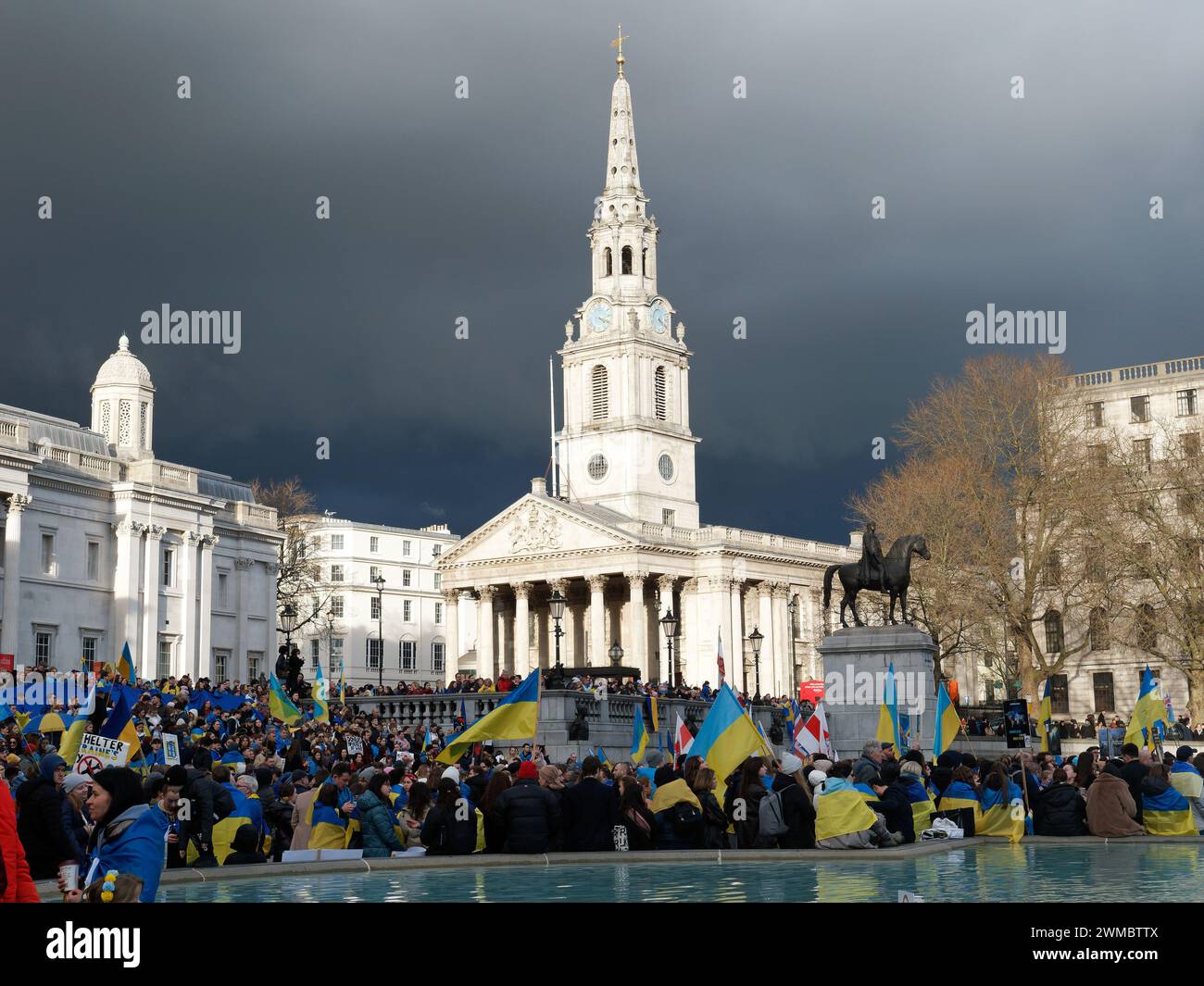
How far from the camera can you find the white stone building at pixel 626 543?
9600cm

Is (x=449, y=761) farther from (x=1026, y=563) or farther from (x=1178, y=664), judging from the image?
(x=1178, y=664)

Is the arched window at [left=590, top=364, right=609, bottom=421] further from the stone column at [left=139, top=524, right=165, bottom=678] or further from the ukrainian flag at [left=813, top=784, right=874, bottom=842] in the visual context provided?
the ukrainian flag at [left=813, top=784, right=874, bottom=842]

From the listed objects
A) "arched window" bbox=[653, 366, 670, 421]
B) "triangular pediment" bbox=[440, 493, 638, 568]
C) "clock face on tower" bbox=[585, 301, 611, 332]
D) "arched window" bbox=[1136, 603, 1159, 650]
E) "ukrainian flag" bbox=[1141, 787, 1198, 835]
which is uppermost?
"clock face on tower" bbox=[585, 301, 611, 332]

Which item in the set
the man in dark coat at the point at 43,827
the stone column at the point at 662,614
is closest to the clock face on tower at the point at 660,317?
the stone column at the point at 662,614

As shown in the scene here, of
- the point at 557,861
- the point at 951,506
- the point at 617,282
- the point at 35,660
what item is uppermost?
the point at 617,282

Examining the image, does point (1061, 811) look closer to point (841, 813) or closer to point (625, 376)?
point (841, 813)

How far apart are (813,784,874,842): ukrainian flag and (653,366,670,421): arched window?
88.3 m

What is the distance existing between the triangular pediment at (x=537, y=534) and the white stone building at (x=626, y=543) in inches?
4.1

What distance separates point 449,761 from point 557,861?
3477mm

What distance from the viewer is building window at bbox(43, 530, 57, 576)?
201 feet

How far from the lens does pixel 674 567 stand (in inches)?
3789

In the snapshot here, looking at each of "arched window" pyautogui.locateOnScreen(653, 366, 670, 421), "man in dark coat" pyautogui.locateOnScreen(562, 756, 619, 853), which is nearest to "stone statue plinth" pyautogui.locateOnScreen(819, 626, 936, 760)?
"man in dark coat" pyautogui.locateOnScreen(562, 756, 619, 853)
